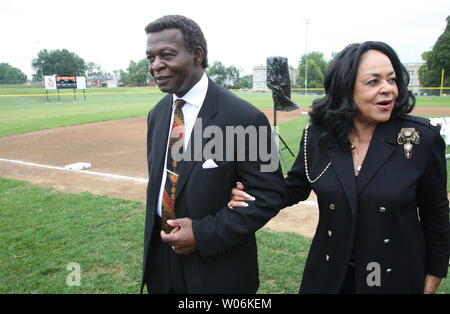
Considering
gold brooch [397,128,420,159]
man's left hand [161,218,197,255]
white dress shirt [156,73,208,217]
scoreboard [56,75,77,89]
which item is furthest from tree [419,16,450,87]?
man's left hand [161,218,197,255]

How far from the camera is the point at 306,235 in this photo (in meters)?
4.39

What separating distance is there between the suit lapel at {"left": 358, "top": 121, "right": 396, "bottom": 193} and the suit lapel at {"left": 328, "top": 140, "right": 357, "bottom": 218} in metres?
0.05

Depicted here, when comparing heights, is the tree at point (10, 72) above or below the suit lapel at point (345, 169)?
above

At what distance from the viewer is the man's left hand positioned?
184 centimetres

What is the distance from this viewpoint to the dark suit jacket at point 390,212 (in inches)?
67.7

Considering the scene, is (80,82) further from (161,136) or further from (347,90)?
(347,90)

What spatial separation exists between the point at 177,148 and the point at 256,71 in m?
97.8

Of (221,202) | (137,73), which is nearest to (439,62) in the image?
(221,202)

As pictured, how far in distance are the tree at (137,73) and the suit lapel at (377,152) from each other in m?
88.4

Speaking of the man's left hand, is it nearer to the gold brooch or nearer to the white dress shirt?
the white dress shirt

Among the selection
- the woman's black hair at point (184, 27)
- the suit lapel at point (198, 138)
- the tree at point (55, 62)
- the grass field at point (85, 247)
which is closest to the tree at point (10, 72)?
the tree at point (55, 62)

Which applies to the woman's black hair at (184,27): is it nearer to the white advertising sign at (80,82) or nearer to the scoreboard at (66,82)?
the scoreboard at (66,82)
